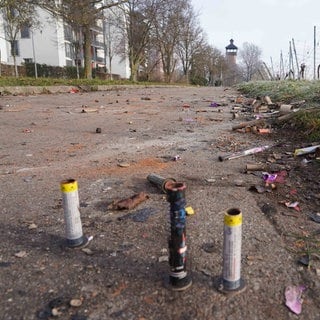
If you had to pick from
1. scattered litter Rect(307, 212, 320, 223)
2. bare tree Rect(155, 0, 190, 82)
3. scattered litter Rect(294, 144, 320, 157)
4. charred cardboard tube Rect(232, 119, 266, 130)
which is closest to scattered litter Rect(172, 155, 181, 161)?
scattered litter Rect(294, 144, 320, 157)

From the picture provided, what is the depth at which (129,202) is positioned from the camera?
2.24m

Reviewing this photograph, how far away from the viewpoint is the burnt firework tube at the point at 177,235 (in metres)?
1.38

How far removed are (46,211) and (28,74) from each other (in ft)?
107

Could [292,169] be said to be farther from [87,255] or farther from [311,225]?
[87,255]

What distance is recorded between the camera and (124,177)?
284 centimetres

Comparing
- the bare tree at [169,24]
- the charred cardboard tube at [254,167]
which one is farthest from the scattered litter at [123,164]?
the bare tree at [169,24]

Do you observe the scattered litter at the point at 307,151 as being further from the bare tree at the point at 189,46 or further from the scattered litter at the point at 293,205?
the bare tree at the point at 189,46

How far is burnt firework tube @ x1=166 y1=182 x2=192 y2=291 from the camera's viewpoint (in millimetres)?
1380

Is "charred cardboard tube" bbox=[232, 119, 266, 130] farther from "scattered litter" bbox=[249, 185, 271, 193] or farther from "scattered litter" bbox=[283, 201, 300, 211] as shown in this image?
"scattered litter" bbox=[283, 201, 300, 211]

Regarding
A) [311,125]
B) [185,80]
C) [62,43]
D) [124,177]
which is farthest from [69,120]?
[185,80]

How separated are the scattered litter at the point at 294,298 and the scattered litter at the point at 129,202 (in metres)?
1.12

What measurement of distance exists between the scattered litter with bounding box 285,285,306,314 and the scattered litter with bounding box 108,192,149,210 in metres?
1.12

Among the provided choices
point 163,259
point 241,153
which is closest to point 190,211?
point 163,259

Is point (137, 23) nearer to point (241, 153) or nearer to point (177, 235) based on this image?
→ point (241, 153)
